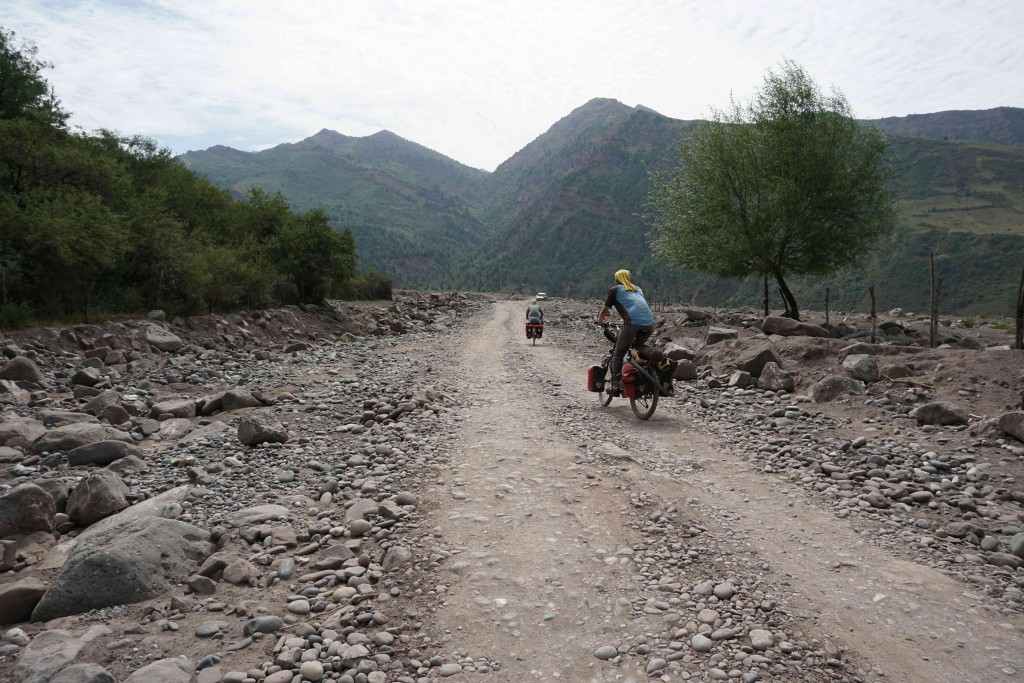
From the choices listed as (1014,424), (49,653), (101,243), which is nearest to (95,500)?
(49,653)

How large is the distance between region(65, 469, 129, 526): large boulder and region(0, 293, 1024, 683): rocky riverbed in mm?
28

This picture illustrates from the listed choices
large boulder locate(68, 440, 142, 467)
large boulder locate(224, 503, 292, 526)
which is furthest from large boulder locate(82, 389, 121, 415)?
large boulder locate(224, 503, 292, 526)

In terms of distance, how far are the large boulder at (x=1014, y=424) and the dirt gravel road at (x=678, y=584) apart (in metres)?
3.19

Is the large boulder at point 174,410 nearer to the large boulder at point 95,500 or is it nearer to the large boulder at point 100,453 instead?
the large boulder at point 100,453

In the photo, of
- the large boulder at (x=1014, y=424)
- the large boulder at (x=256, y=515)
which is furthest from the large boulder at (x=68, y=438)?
the large boulder at (x=1014, y=424)

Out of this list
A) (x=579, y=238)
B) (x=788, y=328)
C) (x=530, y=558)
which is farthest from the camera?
(x=579, y=238)

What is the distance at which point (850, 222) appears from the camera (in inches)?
913

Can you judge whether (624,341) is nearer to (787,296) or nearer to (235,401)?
(235,401)

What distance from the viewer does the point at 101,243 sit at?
16453 mm

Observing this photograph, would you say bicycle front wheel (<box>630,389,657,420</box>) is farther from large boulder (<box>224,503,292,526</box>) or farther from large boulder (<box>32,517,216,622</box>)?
large boulder (<box>32,517,216,622</box>)

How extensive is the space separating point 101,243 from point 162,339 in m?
3.42

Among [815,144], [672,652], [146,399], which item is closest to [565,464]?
[672,652]

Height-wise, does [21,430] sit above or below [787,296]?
below

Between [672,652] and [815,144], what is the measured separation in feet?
81.0
